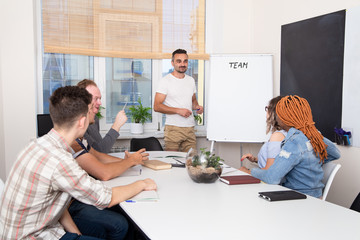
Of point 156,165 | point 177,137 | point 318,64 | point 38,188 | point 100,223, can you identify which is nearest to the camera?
point 38,188

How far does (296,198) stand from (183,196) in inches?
22.8

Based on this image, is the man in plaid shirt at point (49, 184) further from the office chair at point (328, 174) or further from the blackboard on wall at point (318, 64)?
the blackboard on wall at point (318, 64)

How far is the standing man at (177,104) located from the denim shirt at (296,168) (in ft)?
6.75

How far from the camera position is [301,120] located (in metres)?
2.13

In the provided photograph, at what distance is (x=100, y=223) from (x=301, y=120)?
1.37m

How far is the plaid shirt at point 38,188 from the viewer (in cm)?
139

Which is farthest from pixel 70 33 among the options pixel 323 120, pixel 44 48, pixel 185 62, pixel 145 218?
pixel 145 218

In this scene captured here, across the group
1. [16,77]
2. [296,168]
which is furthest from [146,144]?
[296,168]

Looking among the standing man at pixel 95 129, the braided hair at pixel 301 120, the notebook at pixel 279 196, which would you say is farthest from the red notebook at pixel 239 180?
the standing man at pixel 95 129

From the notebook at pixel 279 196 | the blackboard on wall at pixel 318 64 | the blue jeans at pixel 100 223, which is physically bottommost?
the blue jeans at pixel 100 223

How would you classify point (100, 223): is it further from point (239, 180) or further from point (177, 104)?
point (177, 104)

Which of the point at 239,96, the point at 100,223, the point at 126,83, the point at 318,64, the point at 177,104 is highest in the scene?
the point at 318,64

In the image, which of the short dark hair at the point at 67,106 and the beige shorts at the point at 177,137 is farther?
the beige shorts at the point at 177,137

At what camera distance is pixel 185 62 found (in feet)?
13.7
